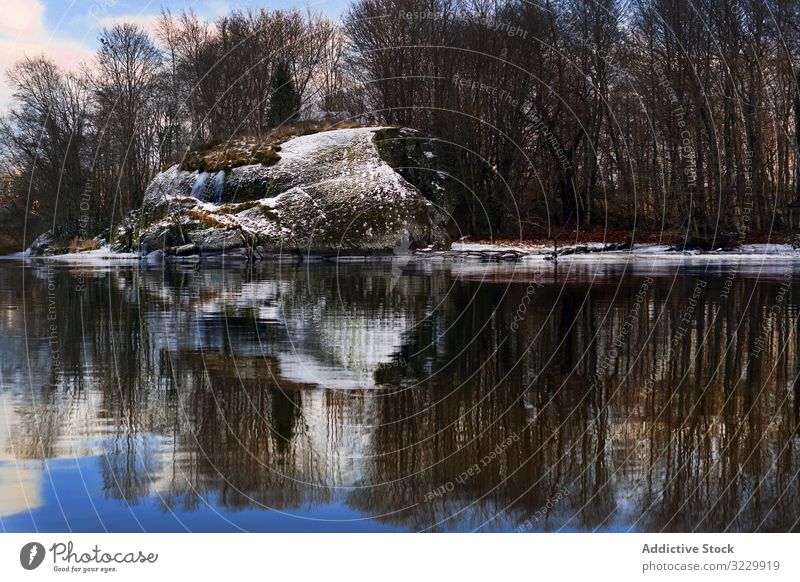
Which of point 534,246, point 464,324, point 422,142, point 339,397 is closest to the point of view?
point 339,397

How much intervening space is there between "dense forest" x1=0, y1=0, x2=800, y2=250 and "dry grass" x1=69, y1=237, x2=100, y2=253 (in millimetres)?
1423

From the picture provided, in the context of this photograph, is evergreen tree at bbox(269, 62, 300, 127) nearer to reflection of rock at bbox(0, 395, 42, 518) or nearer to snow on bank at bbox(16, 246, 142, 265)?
snow on bank at bbox(16, 246, 142, 265)

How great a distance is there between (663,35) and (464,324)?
32.3 metres

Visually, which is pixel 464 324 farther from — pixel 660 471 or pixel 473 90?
pixel 473 90

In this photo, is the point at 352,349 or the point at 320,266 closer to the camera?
the point at 352,349

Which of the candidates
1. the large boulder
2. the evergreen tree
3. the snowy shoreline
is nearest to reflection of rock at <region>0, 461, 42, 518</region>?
the snowy shoreline

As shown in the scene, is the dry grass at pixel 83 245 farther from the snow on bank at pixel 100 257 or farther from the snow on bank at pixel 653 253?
the snow on bank at pixel 653 253

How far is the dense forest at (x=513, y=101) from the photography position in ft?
131

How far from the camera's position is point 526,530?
16.6ft

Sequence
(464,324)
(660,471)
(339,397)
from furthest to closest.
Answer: (464,324)
(339,397)
(660,471)

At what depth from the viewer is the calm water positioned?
17.5 ft

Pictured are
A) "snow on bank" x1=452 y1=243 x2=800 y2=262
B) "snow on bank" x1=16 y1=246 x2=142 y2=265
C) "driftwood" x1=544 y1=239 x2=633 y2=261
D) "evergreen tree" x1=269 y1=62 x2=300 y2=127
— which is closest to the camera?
"snow on bank" x1=452 y1=243 x2=800 y2=262

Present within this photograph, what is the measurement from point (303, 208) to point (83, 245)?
1499 centimetres

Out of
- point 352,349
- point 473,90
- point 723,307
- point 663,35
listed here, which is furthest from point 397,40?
point 352,349
